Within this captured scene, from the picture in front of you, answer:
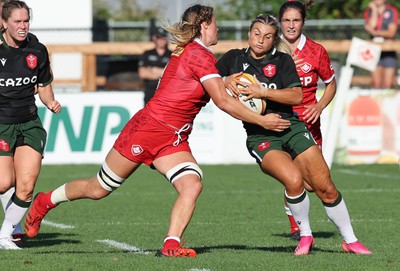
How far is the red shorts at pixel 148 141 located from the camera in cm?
915

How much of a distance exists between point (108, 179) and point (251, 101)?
1.33 meters

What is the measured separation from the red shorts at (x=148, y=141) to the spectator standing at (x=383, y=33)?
502 inches

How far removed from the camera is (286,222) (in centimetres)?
1233

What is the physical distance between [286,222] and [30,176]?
3327 millimetres

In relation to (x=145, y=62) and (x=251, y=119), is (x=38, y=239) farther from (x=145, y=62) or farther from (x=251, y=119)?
(x=145, y=62)

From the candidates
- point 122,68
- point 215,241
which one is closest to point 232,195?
point 215,241

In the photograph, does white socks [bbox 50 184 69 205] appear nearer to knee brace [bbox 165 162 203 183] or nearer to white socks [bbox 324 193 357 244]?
knee brace [bbox 165 162 203 183]

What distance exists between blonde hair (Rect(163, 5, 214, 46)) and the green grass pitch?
1.76m

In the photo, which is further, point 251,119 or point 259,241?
point 259,241

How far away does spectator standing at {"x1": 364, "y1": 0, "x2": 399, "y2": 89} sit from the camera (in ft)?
70.4

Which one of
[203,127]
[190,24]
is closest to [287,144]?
[190,24]

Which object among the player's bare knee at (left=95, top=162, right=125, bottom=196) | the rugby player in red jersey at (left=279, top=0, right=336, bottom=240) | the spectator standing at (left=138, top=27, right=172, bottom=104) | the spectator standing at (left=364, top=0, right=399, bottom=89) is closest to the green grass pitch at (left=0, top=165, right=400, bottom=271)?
the player's bare knee at (left=95, top=162, right=125, bottom=196)

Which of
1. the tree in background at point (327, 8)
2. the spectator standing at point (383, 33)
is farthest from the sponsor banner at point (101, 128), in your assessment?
the tree in background at point (327, 8)

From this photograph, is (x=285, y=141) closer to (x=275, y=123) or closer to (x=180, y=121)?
(x=275, y=123)
